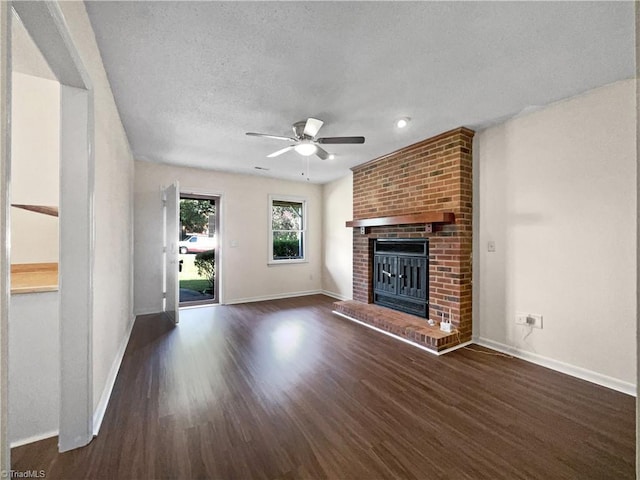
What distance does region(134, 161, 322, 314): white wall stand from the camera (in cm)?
430

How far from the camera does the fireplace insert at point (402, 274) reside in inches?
137

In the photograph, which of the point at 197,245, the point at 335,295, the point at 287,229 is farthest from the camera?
the point at 197,245

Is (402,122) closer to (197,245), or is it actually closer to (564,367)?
(564,367)

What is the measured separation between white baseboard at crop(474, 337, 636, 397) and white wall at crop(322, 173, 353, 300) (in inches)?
100

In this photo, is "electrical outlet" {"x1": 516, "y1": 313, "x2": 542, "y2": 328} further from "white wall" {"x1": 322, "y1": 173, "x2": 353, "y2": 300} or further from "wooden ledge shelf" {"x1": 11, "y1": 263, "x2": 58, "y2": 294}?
"wooden ledge shelf" {"x1": 11, "y1": 263, "x2": 58, "y2": 294}

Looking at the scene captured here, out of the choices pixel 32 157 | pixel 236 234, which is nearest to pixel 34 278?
pixel 32 157

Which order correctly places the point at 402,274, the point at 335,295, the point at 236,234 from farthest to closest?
1. the point at 335,295
2. the point at 236,234
3. the point at 402,274

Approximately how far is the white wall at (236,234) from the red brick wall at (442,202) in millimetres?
2234

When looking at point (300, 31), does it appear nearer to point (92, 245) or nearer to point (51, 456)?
point (92, 245)

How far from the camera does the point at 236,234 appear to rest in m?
5.03

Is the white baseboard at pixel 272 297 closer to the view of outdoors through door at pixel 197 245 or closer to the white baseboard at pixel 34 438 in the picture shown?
the view of outdoors through door at pixel 197 245

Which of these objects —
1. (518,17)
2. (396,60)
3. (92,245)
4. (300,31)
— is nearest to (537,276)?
(518,17)

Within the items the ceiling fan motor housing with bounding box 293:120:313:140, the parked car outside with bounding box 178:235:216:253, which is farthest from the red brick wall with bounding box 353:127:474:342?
the parked car outside with bounding box 178:235:216:253

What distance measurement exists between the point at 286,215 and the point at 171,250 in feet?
7.79
